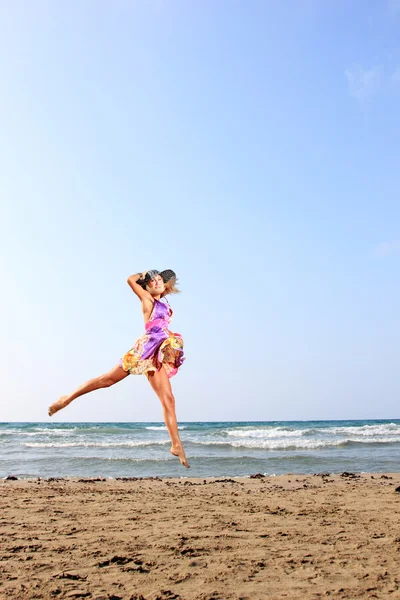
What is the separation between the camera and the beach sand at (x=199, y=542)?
6.33m

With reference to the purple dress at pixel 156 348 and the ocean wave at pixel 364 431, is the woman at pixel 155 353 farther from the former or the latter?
the ocean wave at pixel 364 431

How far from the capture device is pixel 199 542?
8.34 meters

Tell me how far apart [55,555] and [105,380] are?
5.54 m

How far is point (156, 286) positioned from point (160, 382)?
22.1 inches

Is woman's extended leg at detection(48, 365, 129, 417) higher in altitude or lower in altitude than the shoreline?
higher

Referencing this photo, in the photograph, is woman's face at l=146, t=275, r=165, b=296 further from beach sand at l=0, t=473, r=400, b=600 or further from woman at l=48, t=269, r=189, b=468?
beach sand at l=0, t=473, r=400, b=600

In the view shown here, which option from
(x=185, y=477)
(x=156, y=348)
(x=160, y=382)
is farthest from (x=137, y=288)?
(x=185, y=477)

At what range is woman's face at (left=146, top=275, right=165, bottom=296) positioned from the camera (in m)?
3.27

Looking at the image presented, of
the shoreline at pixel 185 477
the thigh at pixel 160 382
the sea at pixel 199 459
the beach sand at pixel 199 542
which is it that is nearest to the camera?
the thigh at pixel 160 382

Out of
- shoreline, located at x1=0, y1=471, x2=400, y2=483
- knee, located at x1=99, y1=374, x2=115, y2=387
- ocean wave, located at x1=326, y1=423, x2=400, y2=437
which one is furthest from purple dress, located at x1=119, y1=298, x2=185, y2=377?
ocean wave, located at x1=326, y1=423, x2=400, y2=437

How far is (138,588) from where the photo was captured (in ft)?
20.7

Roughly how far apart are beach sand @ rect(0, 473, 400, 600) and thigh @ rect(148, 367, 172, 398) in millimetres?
3893

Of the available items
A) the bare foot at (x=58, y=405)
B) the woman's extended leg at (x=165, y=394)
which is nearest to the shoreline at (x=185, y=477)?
the bare foot at (x=58, y=405)

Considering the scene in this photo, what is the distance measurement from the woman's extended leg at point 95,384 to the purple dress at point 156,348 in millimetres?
50
